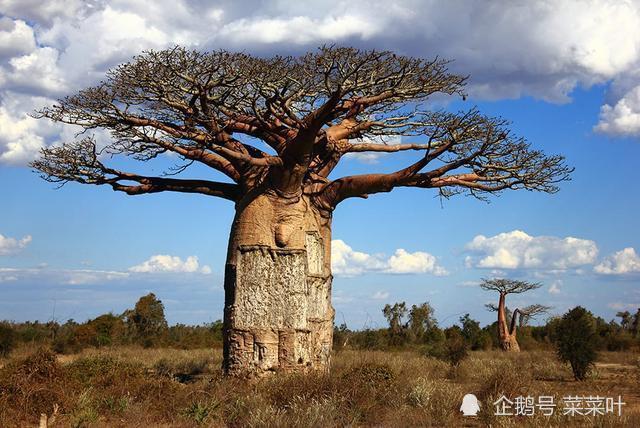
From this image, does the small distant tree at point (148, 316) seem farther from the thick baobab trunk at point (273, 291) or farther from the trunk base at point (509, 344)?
the thick baobab trunk at point (273, 291)

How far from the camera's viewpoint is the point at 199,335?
27328mm

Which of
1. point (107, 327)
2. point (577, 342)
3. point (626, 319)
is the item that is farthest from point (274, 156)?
point (626, 319)

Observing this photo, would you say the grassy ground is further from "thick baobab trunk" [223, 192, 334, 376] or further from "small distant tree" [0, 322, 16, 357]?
"small distant tree" [0, 322, 16, 357]

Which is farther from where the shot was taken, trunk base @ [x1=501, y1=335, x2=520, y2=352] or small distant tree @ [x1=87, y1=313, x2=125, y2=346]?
trunk base @ [x1=501, y1=335, x2=520, y2=352]

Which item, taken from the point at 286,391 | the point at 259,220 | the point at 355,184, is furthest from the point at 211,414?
the point at 355,184

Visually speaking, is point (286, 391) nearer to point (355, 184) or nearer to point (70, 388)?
point (70, 388)

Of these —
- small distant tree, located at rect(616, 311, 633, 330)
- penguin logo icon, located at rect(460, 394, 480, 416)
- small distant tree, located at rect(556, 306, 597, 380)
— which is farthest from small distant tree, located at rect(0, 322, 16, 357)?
small distant tree, located at rect(616, 311, 633, 330)

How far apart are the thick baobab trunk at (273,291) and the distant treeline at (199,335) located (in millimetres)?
9735

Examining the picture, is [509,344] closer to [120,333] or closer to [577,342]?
[577,342]

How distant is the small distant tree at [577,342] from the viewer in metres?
15.6

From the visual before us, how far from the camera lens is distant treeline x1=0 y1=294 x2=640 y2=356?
23.4 metres

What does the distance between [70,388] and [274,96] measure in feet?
17.0

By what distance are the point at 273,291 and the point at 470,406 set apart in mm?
3596

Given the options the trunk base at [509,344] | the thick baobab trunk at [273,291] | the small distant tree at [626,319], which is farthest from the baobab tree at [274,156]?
the small distant tree at [626,319]
